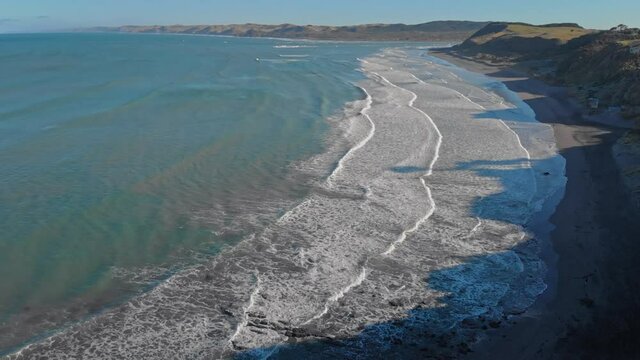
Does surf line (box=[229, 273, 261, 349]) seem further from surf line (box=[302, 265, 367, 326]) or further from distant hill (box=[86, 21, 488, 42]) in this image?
distant hill (box=[86, 21, 488, 42])

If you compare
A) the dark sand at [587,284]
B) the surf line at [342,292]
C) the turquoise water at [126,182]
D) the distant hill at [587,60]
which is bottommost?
the turquoise water at [126,182]

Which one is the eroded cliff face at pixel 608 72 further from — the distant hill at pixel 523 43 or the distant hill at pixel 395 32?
the distant hill at pixel 395 32

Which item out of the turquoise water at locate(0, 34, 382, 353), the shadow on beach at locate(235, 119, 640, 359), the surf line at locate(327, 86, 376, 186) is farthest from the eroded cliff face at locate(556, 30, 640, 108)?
the shadow on beach at locate(235, 119, 640, 359)

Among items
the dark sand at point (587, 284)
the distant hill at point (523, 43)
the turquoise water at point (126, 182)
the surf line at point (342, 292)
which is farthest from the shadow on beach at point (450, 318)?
the distant hill at point (523, 43)

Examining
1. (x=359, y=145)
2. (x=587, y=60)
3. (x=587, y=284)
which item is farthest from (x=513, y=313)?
(x=587, y=60)

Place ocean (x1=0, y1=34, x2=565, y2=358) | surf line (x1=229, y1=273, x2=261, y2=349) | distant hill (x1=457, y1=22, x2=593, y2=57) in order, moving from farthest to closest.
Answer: distant hill (x1=457, y1=22, x2=593, y2=57)
ocean (x1=0, y1=34, x2=565, y2=358)
surf line (x1=229, y1=273, x2=261, y2=349)

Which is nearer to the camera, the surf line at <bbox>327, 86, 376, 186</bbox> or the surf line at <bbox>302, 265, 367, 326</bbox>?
the surf line at <bbox>302, 265, 367, 326</bbox>

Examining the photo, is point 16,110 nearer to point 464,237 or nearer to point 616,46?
point 464,237
